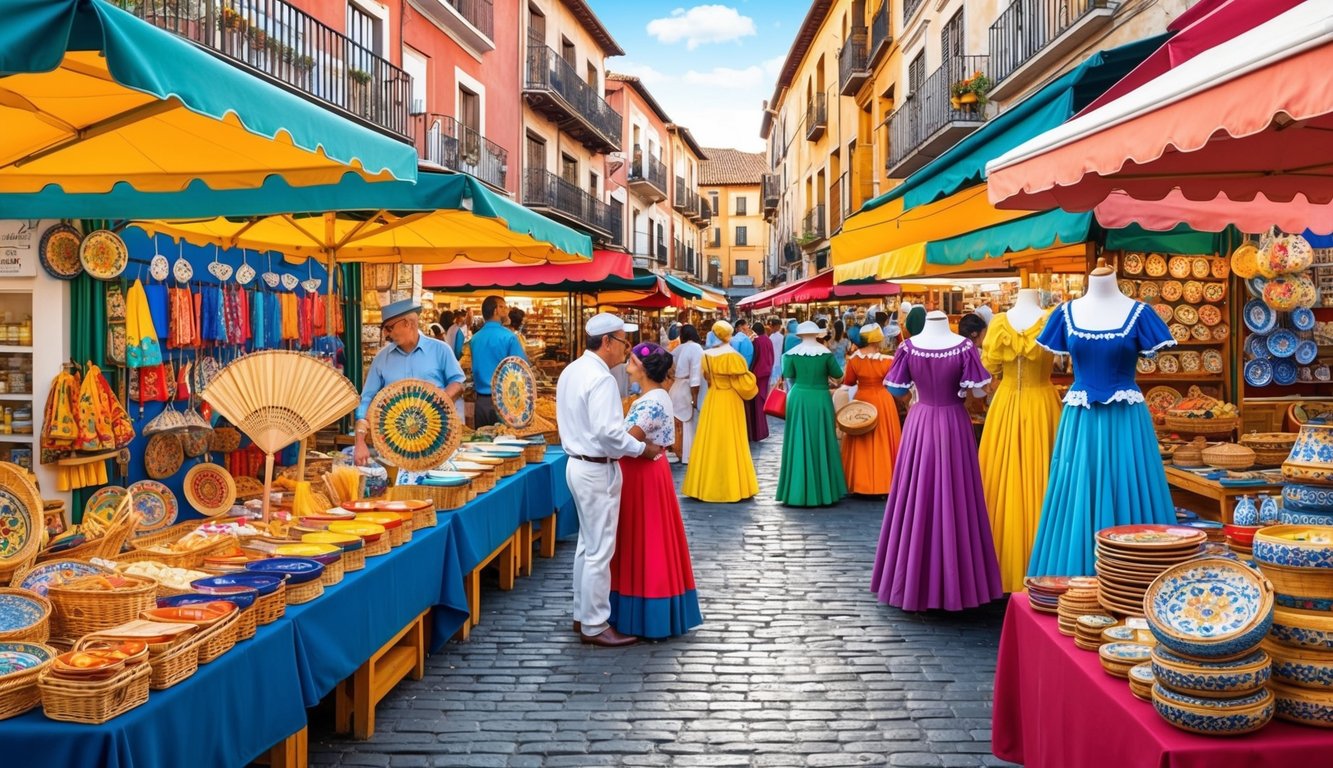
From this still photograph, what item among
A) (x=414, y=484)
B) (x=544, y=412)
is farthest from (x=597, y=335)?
(x=544, y=412)

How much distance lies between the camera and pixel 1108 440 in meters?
4.52

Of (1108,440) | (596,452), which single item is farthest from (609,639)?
(1108,440)

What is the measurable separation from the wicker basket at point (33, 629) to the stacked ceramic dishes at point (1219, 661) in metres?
2.90

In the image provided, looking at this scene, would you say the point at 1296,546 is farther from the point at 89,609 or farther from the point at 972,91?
the point at 972,91

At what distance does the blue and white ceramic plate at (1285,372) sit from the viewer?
6.79m

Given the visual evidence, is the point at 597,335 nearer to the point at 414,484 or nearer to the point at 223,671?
the point at 414,484

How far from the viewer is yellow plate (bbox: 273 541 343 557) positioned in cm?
374

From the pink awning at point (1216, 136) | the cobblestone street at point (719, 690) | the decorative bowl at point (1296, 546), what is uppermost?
the pink awning at point (1216, 136)

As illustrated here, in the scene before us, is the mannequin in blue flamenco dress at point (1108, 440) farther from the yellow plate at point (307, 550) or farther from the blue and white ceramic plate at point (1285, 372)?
the yellow plate at point (307, 550)

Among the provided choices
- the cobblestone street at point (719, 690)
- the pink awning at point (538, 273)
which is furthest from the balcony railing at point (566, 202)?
the cobblestone street at point (719, 690)

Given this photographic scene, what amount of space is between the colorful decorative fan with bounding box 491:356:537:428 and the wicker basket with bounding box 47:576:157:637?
12.8 ft

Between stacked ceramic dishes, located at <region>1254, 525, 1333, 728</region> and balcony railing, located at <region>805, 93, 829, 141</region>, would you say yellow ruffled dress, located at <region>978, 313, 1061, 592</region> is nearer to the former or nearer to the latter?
stacked ceramic dishes, located at <region>1254, 525, 1333, 728</region>

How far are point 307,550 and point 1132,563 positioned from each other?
2.79 meters

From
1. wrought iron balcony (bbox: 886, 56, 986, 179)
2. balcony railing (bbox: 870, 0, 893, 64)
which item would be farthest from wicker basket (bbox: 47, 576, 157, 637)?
balcony railing (bbox: 870, 0, 893, 64)
